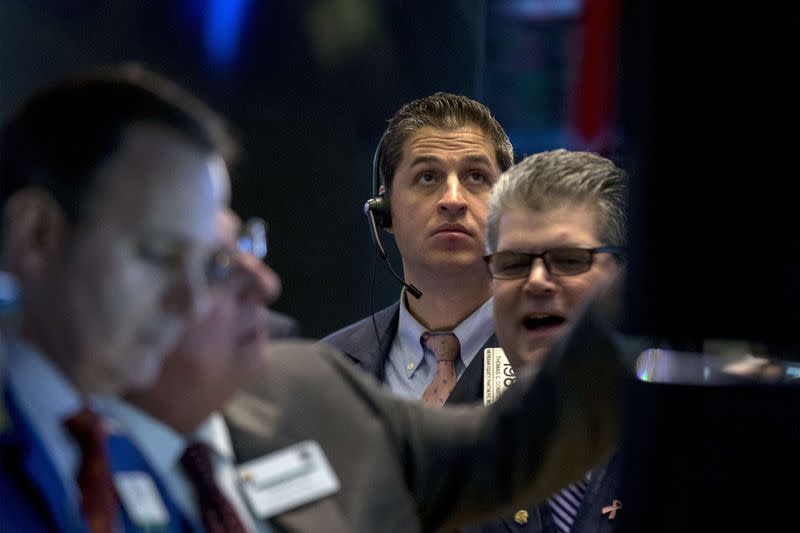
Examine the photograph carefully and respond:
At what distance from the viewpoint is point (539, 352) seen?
6.55ft

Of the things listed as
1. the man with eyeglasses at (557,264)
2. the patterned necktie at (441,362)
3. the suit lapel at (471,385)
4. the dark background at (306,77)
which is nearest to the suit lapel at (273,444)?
the man with eyeglasses at (557,264)

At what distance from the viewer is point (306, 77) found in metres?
3.40

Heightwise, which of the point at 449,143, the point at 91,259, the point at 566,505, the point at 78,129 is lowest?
the point at 566,505

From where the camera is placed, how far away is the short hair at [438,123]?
2885mm

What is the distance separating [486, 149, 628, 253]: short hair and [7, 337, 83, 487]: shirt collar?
44.5 inches

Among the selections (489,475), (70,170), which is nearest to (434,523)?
(489,475)

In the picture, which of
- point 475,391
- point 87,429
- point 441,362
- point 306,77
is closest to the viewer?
point 87,429

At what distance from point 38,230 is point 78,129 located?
11 cm

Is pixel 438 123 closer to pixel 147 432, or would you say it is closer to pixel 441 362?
pixel 441 362

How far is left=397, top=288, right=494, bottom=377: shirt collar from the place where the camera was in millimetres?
2625

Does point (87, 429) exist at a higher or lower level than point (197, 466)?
higher

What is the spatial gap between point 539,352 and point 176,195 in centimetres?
110

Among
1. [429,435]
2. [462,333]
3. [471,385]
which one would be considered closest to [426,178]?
[462,333]

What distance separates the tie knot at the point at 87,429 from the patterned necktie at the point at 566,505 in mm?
1072
